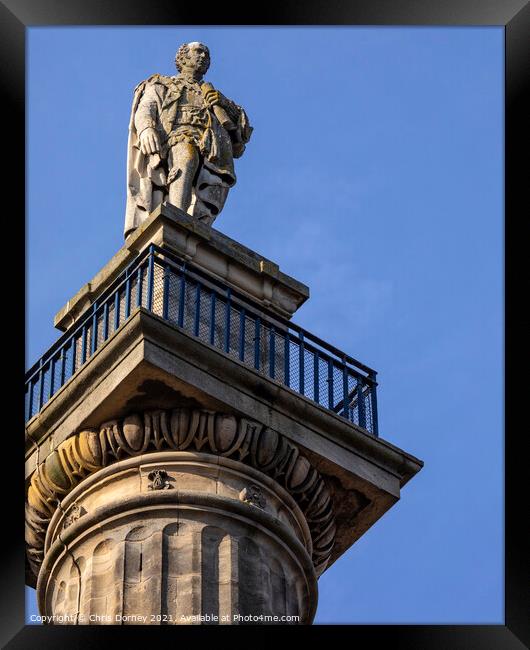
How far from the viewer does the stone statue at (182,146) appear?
845 inches

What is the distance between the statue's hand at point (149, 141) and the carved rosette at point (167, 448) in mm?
5144

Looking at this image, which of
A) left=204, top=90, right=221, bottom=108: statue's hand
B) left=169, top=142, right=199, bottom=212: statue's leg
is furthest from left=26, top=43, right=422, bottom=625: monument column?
left=204, top=90, right=221, bottom=108: statue's hand

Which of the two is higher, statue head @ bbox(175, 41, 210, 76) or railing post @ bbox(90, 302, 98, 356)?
statue head @ bbox(175, 41, 210, 76)

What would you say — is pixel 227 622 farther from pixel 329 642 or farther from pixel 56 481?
pixel 329 642

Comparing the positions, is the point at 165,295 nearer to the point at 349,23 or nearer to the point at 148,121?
the point at 148,121

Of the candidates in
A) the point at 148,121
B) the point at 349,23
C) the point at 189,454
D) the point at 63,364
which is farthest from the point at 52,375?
the point at 349,23

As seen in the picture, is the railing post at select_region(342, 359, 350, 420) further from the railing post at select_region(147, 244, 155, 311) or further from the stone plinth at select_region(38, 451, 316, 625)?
the railing post at select_region(147, 244, 155, 311)

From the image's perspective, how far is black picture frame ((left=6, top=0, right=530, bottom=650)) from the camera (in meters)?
11.8

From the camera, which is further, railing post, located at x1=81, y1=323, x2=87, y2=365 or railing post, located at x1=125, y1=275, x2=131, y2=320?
railing post, located at x1=81, y1=323, x2=87, y2=365

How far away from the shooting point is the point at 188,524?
1686cm

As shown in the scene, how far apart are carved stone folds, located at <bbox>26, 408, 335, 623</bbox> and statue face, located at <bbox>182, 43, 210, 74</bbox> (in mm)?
6789

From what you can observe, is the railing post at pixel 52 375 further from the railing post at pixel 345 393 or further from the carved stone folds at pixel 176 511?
the railing post at pixel 345 393
